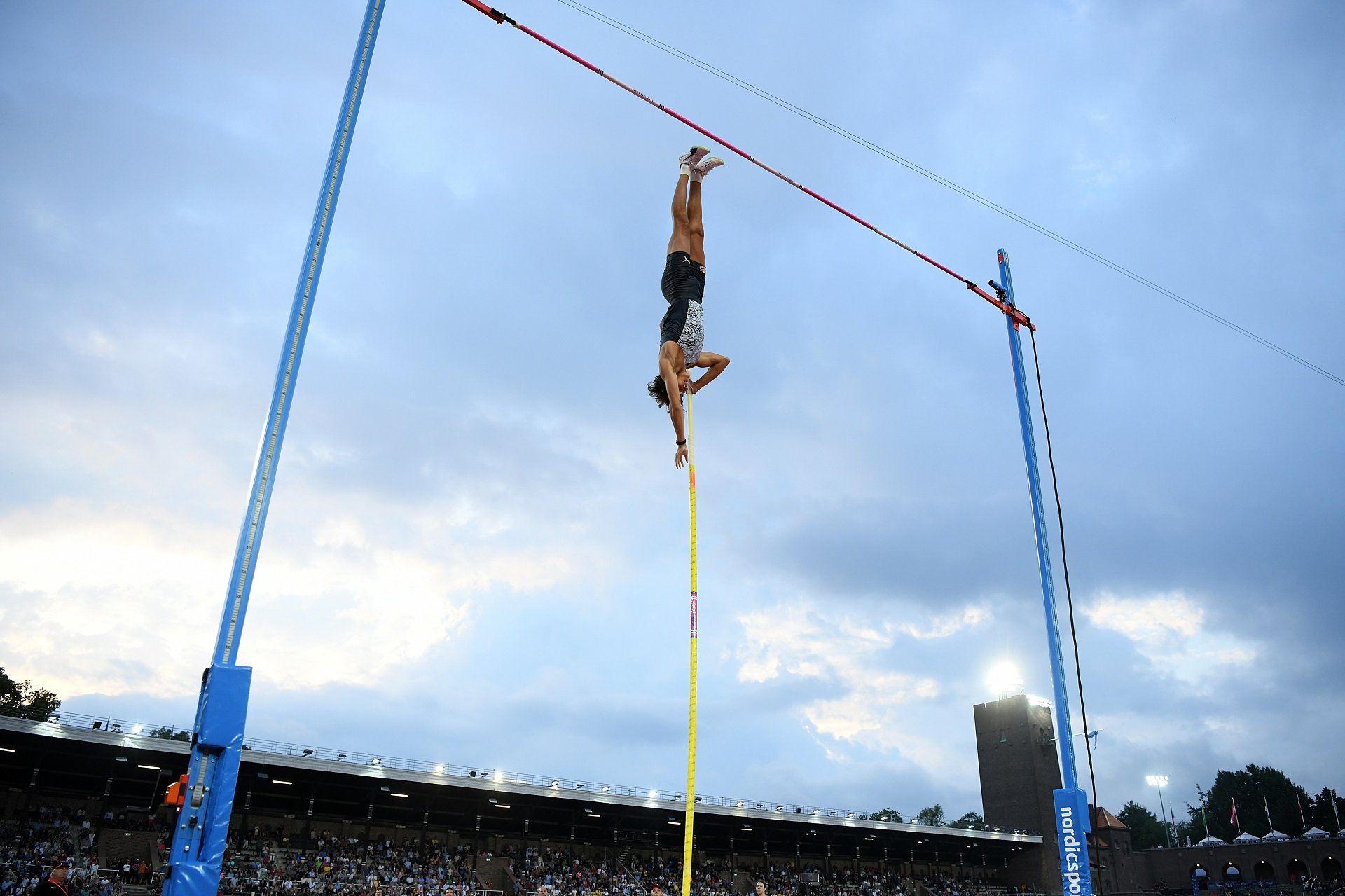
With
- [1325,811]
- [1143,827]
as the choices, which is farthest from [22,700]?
[1143,827]

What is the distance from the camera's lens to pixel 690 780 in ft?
20.7

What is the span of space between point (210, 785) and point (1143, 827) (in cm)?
11956

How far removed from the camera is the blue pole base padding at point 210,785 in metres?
6.30

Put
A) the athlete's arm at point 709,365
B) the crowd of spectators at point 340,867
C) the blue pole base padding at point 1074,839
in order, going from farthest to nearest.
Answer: the crowd of spectators at point 340,867 < the blue pole base padding at point 1074,839 < the athlete's arm at point 709,365

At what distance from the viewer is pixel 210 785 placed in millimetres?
6547

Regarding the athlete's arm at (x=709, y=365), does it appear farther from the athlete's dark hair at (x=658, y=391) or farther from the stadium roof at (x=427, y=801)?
the stadium roof at (x=427, y=801)

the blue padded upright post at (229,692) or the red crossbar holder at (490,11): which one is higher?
the red crossbar holder at (490,11)

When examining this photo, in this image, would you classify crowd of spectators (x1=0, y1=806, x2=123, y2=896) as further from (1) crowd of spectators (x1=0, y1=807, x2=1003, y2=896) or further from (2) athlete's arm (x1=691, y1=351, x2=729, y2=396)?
(2) athlete's arm (x1=691, y1=351, x2=729, y2=396)

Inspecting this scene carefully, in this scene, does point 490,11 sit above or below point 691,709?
above

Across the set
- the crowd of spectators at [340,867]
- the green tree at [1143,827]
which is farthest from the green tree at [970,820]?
the crowd of spectators at [340,867]

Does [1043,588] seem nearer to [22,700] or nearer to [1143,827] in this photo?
[22,700]

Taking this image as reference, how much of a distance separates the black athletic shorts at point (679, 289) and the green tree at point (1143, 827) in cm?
10480

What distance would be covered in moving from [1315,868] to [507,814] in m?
46.5

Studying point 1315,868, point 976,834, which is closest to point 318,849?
point 976,834
